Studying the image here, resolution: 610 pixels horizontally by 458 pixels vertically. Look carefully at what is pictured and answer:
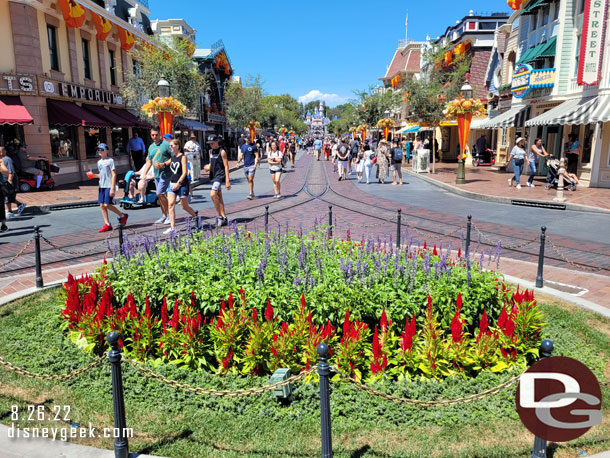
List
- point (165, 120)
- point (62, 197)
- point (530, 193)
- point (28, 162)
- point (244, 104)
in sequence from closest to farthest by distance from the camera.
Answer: point (62, 197) → point (530, 193) → point (165, 120) → point (28, 162) → point (244, 104)

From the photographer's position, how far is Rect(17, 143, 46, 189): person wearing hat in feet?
56.3

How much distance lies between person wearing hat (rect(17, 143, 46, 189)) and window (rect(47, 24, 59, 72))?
4.27 meters

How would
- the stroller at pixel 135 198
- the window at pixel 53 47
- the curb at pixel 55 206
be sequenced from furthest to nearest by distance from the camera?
the window at pixel 53 47 → the stroller at pixel 135 198 → the curb at pixel 55 206

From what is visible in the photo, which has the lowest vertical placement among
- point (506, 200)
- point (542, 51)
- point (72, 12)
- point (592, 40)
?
point (506, 200)

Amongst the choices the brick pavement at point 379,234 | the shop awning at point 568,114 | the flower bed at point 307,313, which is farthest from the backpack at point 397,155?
the flower bed at point 307,313

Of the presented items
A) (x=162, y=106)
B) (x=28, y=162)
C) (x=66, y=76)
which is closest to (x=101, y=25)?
(x=66, y=76)

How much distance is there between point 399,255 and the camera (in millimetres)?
5734

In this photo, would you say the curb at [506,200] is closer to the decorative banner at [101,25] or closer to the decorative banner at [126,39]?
the decorative banner at [101,25]

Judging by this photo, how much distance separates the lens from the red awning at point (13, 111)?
16859 millimetres

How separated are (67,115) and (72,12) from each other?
422 centimetres

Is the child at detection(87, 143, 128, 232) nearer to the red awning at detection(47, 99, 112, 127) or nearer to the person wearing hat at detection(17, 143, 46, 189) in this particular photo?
the person wearing hat at detection(17, 143, 46, 189)

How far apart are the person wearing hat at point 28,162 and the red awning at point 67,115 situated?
1.73 m

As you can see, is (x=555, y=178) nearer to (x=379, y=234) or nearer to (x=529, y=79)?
(x=529, y=79)

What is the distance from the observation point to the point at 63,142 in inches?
835
